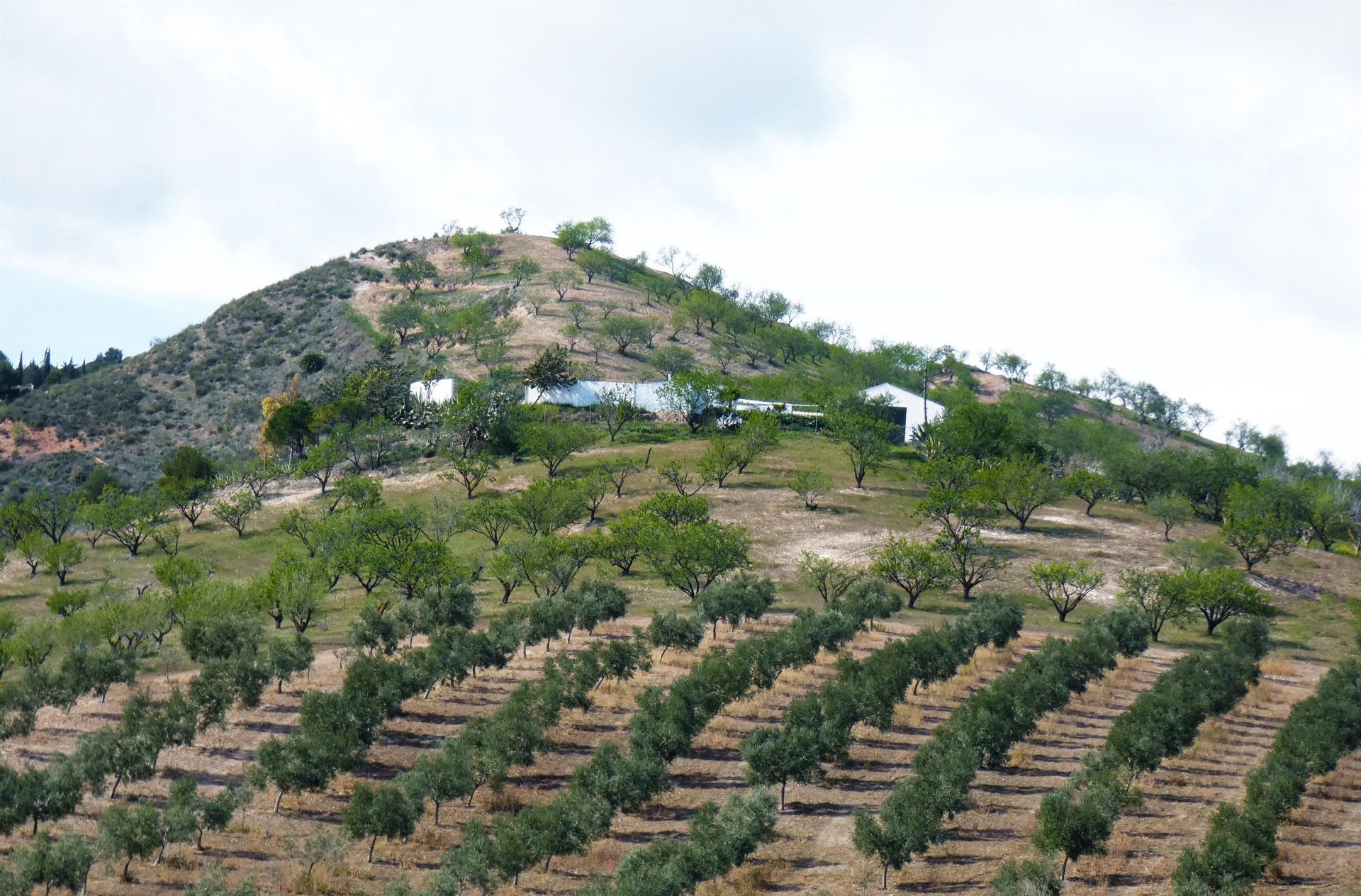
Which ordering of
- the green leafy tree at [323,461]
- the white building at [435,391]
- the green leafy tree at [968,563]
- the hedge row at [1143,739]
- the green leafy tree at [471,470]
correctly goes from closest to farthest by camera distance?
the hedge row at [1143,739] < the green leafy tree at [968,563] < the green leafy tree at [471,470] < the green leafy tree at [323,461] < the white building at [435,391]

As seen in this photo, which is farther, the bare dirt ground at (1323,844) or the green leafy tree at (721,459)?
the green leafy tree at (721,459)

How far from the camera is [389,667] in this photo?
182 ft

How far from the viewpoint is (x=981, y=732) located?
49.8 metres

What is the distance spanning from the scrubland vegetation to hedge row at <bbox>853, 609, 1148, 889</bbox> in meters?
0.28

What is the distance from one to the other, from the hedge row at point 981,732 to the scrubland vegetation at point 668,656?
0.28 m

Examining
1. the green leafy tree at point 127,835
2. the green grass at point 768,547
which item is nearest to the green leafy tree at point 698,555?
the green grass at point 768,547

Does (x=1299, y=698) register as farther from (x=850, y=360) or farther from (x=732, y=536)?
(x=850, y=360)

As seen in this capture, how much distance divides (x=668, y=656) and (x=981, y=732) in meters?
21.1

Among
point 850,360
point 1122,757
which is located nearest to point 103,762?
point 1122,757

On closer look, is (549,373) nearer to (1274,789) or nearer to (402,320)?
(402,320)

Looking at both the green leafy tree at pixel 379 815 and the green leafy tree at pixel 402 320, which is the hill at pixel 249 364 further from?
the green leafy tree at pixel 379 815

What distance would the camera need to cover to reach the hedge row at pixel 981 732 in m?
40.6

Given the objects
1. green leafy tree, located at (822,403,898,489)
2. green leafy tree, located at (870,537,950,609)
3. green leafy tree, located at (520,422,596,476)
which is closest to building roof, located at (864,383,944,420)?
green leafy tree, located at (822,403,898,489)

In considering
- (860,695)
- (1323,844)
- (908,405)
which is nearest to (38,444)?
(908,405)
